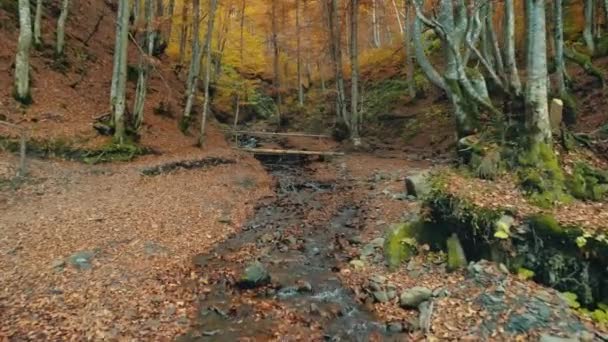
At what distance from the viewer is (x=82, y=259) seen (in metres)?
8.62

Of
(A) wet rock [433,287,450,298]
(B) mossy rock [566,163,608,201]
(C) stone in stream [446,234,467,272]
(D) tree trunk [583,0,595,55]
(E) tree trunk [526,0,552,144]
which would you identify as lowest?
(A) wet rock [433,287,450,298]

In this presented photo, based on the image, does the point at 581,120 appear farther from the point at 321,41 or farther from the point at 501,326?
the point at 321,41

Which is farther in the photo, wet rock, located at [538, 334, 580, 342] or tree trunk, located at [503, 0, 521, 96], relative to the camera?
tree trunk, located at [503, 0, 521, 96]

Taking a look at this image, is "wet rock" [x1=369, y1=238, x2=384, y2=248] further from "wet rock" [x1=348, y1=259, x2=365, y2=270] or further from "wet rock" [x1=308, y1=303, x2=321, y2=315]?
"wet rock" [x1=308, y1=303, x2=321, y2=315]

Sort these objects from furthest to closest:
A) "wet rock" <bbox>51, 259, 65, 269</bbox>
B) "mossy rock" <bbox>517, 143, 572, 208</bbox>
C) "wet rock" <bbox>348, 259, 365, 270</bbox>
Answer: "wet rock" <bbox>348, 259, 365, 270</bbox>, "wet rock" <bbox>51, 259, 65, 269</bbox>, "mossy rock" <bbox>517, 143, 572, 208</bbox>

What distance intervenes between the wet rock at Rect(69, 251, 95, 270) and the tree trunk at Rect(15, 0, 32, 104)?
975 cm

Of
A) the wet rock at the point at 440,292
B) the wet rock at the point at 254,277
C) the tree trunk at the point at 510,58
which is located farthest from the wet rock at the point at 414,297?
the tree trunk at the point at 510,58

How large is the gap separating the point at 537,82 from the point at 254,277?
6872mm

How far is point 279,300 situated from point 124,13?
12995 millimetres

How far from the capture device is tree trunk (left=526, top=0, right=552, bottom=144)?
8.83 metres

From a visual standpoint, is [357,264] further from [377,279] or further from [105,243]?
[105,243]

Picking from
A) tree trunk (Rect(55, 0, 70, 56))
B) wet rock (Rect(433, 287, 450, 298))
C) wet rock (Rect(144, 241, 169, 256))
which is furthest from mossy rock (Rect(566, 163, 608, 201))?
tree trunk (Rect(55, 0, 70, 56))

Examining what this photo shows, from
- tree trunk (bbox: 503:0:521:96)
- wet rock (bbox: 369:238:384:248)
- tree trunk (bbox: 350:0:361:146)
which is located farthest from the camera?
tree trunk (bbox: 350:0:361:146)

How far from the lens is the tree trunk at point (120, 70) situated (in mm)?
15953
